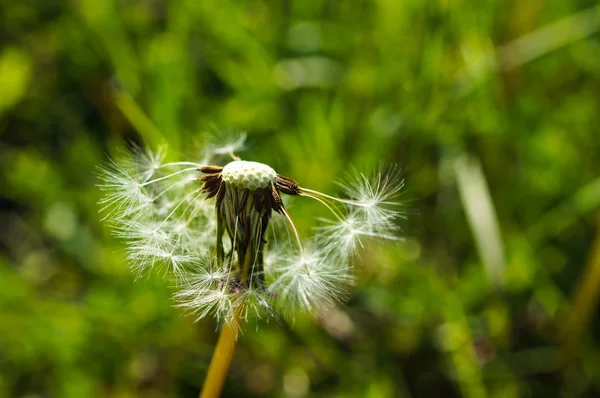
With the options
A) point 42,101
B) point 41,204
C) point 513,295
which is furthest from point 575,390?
point 42,101

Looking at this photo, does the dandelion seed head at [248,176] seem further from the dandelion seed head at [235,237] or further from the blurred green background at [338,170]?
the blurred green background at [338,170]

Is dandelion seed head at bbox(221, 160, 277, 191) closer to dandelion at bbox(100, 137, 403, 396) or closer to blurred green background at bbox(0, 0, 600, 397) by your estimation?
dandelion at bbox(100, 137, 403, 396)

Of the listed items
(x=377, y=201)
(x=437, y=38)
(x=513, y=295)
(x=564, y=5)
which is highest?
(x=564, y=5)

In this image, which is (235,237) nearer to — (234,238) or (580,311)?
(234,238)

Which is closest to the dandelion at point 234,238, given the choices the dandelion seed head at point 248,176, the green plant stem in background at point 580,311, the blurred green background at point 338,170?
the dandelion seed head at point 248,176

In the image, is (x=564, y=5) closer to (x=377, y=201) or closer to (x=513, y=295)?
(x=513, y=295)

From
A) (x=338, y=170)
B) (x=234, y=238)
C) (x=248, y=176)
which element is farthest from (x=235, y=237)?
(x=338, y=170)
